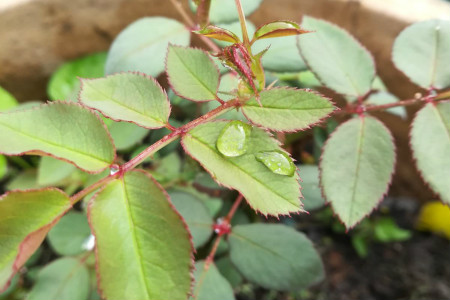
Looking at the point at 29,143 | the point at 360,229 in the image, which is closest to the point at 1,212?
the point at 29,143

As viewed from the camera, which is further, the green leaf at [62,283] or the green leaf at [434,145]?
the green leaf at [62,283]

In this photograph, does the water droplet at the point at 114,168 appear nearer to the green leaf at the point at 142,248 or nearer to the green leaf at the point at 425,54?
the green leaf at the point at 142,248

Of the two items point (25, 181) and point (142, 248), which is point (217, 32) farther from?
point (25, 181)

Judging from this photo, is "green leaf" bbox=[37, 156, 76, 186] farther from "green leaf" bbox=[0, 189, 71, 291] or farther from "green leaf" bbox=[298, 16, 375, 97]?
"green leaf" bbox=[298, 16, 375, 97]

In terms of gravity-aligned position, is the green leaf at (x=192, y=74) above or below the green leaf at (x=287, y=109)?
above

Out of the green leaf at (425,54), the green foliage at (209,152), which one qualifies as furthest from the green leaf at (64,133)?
the green leaf at (425,54)

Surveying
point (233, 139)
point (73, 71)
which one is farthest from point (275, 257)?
point (73, 71)

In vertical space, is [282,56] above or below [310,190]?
above
